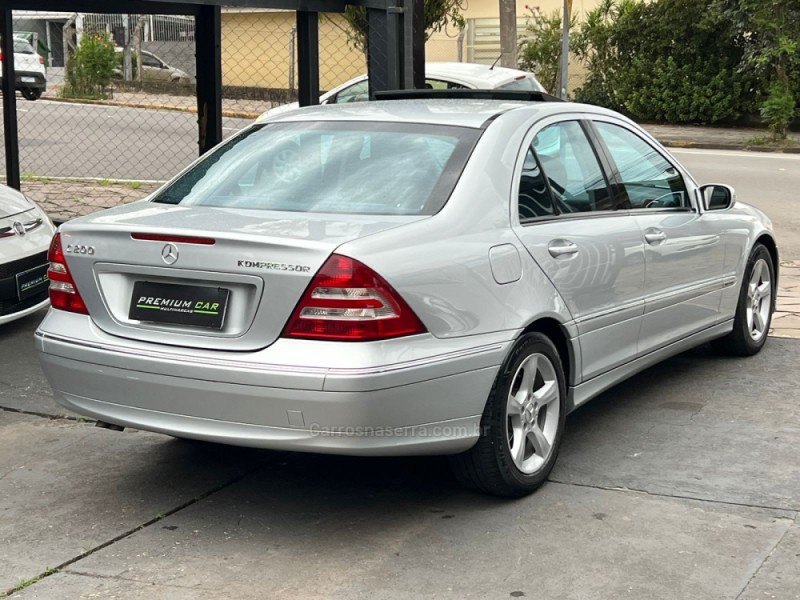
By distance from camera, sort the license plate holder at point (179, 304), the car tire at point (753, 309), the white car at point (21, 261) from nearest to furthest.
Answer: the license plate holder at point (179, 304)
the car tire at point (753, 309)
the white car at point (21, 261)

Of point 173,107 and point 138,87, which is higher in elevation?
point 138,87

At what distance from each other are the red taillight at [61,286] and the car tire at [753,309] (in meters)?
3.60

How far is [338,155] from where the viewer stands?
4762 millimetres

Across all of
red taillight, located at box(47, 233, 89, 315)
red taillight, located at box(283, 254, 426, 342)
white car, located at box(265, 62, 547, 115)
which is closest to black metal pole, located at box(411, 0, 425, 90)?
red taillight, located at box(47, 233, 89, 315)

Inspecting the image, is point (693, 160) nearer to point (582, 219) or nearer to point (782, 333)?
point (782, 333)

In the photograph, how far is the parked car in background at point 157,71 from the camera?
96.2 ft

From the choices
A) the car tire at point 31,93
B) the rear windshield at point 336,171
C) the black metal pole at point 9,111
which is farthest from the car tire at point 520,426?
the car tire at point 31,93

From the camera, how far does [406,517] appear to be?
439 cm

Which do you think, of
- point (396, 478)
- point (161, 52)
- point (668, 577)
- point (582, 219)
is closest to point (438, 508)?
point (396, 478)

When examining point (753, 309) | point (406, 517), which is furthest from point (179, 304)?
point (753, 309)

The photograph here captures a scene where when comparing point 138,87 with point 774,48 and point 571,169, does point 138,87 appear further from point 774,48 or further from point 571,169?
point 571,169

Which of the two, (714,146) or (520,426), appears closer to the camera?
(520,426)

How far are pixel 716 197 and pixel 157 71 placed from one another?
26.3 m

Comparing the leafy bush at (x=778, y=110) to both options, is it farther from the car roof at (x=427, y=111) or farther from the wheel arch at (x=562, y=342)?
the wheel arch at (x=562, y=342)
